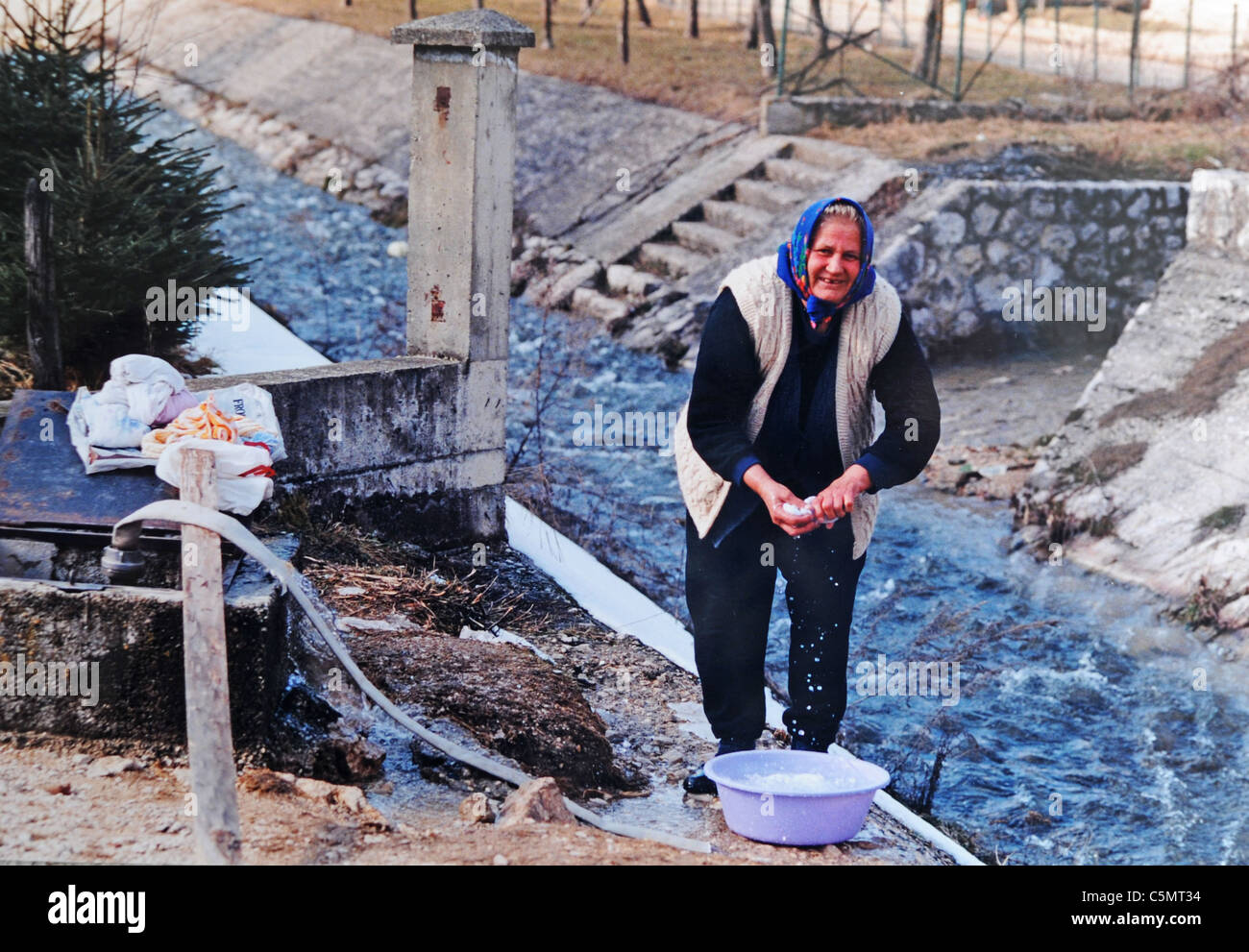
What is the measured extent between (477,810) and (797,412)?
56.5 inches

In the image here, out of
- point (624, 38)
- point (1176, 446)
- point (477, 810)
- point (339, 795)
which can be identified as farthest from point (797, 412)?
point (624, 38)

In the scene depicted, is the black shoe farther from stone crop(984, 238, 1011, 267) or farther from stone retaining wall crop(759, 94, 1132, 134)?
stone retaining wall crop(759, 94, 1132, 134)

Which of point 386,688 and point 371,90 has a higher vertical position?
point 371,90

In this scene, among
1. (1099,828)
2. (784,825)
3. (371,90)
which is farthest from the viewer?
(371,90)

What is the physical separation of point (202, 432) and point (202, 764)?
1528 millimetres

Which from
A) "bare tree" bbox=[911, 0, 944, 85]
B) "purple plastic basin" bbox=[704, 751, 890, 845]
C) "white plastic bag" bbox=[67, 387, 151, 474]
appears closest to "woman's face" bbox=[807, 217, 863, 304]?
"purple plastic basin" bbox=[704, 751, 890, 845]

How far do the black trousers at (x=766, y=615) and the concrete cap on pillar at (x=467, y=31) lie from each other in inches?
114

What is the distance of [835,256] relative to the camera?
3836 mm

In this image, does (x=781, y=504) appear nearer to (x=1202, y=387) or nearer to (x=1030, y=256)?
(x=1202, y=387)

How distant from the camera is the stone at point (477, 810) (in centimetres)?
399

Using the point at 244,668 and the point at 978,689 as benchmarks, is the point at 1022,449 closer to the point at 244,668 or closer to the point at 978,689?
the point at 978,689

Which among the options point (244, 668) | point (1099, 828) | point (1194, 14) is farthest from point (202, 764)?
point (1194, 14)

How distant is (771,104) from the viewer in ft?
49.0

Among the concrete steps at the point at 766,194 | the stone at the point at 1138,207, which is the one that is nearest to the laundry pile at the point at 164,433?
the concrete steps at the point at 766,194
